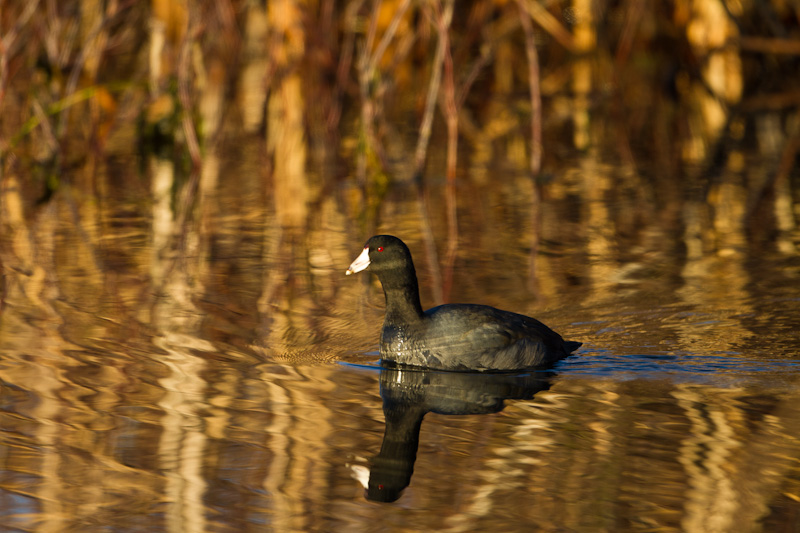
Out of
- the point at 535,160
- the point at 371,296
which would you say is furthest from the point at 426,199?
the point at 371,296

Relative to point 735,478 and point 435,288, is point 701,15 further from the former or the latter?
point 735,478

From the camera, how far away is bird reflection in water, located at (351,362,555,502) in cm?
466

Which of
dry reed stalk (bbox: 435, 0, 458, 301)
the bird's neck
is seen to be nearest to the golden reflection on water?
dry reed stalk (bbox: 435, 0, 458, 301)

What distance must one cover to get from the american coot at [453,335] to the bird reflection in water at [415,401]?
0.23ft

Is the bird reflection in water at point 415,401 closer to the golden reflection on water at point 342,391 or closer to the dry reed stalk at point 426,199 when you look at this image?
the golden reflection on water at point 342,391

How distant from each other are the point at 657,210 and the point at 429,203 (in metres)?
2.06

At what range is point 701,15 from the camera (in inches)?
680

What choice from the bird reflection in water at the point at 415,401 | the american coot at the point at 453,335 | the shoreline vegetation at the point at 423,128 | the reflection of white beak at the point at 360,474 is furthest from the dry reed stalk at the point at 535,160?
the reflection of white beak at the point at 360,474

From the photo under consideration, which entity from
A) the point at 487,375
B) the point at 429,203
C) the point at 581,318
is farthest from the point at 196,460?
the point at 429,203

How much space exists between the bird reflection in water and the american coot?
0.23 ft

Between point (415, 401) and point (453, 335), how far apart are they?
1.81 ft

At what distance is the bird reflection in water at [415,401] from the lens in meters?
4.66

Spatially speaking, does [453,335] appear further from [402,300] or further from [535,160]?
[535,160]

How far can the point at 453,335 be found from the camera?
20.1 ft
